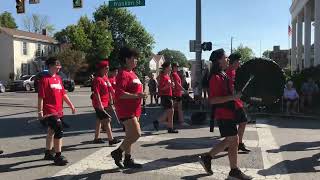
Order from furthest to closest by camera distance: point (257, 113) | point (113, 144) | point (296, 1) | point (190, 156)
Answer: point (296, 1), point (257, 113), point (113, 144), point (190, 156)

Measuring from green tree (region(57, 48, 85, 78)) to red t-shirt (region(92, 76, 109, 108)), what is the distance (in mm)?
45932

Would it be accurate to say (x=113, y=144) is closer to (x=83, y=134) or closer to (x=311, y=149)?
(x=83, y=134)

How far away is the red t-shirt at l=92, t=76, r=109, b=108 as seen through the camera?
9930 mm

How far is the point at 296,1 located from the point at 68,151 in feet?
104

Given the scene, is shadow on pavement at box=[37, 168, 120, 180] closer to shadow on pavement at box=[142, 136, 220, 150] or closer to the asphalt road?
the asphalt road

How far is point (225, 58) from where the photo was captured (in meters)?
7.26

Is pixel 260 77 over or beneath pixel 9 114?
over

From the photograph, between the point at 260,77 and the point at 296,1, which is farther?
the point at 296,1

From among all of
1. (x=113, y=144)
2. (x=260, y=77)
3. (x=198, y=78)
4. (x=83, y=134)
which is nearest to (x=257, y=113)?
(x=198, y=78)

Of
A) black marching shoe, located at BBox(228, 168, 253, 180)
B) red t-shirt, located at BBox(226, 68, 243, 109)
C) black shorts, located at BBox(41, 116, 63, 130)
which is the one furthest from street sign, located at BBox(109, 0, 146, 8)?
black marching shoe, located at BBox(228, 168, 253, 180)

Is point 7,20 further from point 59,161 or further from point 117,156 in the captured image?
point 117,156

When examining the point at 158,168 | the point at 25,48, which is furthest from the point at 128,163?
the point at 25,48

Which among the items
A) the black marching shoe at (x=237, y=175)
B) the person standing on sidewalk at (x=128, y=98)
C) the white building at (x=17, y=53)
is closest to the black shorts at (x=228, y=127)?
the black marching shoe at (x=237, y=175)

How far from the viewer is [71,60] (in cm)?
5550
